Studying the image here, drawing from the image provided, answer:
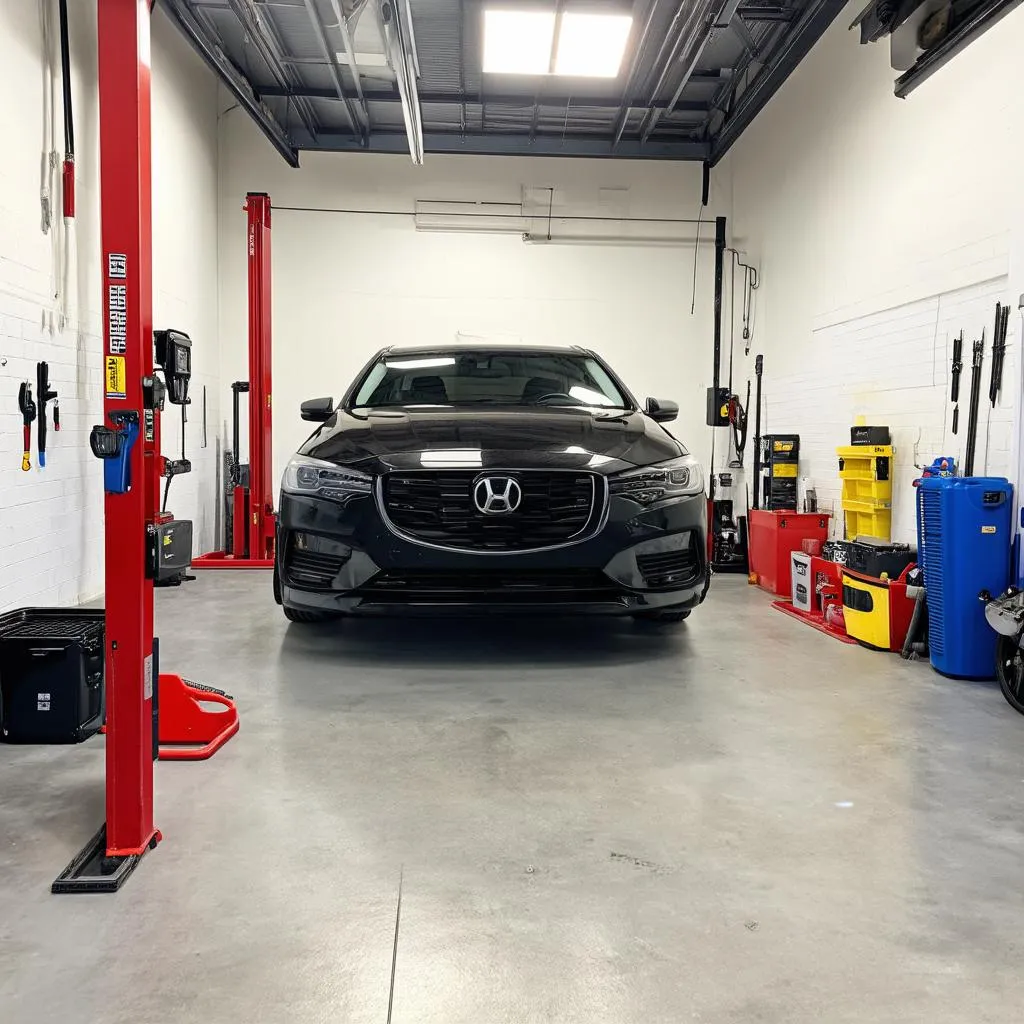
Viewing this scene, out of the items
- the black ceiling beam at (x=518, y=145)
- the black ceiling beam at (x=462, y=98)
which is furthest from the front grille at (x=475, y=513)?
the black ceiling beam at (x=518, y=145)

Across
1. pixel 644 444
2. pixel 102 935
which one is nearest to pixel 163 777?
pixel 102 935

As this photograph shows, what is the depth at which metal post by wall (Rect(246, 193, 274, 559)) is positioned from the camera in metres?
6.35

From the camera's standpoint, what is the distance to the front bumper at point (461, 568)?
10.3 ft

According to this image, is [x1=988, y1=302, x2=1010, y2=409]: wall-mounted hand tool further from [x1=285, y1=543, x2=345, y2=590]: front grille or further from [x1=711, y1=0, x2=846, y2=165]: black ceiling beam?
[x1=285, y1=543, x2=345, y2=590]: front grille

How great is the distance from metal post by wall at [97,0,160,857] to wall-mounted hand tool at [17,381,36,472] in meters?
2.61

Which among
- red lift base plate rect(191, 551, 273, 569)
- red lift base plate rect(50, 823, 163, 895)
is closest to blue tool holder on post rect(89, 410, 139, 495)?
red lift base plate rect(50, 823, 163, 895)

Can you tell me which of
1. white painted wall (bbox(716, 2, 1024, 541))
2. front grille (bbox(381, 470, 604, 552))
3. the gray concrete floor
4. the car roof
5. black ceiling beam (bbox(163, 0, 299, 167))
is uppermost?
black ceiling beam (bbox(163, 0, 299, 167))

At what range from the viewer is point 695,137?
8.30 m

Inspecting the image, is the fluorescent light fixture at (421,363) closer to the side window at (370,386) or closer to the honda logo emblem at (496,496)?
the side window at (370,386)

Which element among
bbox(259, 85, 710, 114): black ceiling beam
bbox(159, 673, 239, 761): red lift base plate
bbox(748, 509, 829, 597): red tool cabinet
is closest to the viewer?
bbox(159, 673, 239, 761): red lift base plate

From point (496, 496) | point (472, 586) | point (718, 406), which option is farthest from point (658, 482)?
point (718, 406)

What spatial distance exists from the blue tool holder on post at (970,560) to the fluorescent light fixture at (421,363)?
233 cm

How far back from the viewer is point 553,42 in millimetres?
6078

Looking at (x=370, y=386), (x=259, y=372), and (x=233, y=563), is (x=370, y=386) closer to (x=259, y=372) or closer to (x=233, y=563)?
(x=259, y=372)
